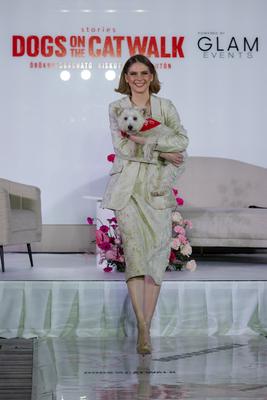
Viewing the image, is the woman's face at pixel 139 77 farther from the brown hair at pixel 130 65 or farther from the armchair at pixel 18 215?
the armchair at pixel 18 215

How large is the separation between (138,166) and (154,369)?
36.5 inches

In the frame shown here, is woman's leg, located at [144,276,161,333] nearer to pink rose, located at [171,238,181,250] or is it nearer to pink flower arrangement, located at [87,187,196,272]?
pink flower arrangement, located at [87,187,196,272]

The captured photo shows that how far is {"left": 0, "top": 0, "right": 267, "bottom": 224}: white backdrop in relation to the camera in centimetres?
702

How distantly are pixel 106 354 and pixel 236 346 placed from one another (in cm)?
72

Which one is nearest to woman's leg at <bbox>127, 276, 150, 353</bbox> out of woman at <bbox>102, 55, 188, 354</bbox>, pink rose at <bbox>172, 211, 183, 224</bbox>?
woman at <bbox>102, 55, 188, 354</bbox>

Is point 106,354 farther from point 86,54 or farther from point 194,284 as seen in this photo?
point 86,54

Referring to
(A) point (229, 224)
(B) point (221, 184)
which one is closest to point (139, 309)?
(A) point (229, 224)

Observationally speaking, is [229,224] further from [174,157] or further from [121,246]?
[174,157]

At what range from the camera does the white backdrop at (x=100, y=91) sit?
702 cm

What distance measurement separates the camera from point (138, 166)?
381 centimetres

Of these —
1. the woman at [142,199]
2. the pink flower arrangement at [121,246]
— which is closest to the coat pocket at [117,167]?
the woman at [142,199]

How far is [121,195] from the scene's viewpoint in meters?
3.78

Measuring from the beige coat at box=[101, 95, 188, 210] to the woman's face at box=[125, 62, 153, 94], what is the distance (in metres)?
0.07

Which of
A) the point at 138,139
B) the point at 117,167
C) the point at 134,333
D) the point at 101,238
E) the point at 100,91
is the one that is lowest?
the point at 134,333
